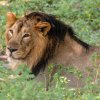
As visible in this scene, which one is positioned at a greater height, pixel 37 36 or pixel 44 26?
pixel 44 26

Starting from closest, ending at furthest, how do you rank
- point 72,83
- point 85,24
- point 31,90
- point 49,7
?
point 31,90 < point 72,83 < point 85,24 < point 49,7

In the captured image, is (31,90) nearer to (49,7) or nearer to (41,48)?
(41,48)

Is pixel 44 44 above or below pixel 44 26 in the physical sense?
below

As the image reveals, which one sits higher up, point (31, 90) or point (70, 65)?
point (31, 90)

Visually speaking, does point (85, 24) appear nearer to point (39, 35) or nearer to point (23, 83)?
point (39, 35)

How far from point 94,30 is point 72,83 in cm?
248

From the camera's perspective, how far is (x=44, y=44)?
22.8 feet

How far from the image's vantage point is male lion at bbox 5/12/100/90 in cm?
691

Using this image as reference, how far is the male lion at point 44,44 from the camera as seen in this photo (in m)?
6.91

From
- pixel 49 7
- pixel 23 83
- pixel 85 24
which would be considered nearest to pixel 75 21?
pixel 85 24

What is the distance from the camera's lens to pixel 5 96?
515 centimetres

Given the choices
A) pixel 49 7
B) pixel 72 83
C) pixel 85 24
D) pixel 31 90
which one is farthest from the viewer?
pixel 49 7

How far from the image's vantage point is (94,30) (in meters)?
9.16

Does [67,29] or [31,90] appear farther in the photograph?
[67,29]
